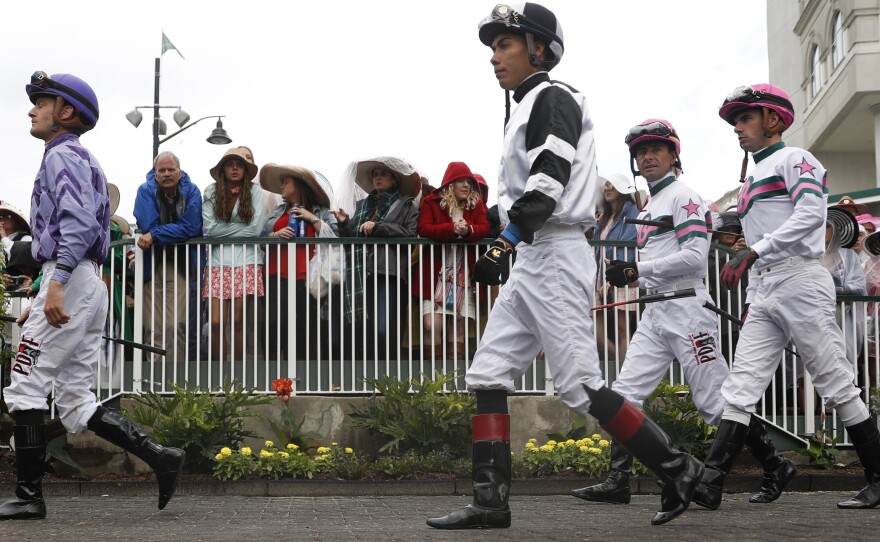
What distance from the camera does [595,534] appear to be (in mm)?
4852

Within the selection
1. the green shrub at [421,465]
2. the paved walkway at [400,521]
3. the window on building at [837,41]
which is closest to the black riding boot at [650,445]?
the paved walkway at [400,521]

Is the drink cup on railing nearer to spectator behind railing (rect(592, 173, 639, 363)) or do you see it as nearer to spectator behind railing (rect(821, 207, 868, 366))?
spectator behind railing (rect(592, 173, 639, 363))

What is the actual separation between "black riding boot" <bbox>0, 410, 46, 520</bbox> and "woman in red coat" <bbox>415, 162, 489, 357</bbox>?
4.11 meters

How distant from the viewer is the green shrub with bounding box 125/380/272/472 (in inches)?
347

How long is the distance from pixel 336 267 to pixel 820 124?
31.6m

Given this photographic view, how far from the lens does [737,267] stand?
6.51 m

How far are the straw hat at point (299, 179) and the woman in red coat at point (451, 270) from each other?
1.01m

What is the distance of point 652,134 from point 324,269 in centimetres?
329

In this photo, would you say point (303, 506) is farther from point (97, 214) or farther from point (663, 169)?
point (663, 169)

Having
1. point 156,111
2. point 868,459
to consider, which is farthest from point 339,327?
point 156,111

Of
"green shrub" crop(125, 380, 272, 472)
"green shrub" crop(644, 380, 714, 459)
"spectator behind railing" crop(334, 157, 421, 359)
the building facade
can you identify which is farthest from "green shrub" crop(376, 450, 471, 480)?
the building facade

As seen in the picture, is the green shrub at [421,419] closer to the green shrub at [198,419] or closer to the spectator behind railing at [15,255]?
the green shrub at [198,419]

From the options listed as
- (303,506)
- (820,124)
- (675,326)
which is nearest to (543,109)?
(675,326)

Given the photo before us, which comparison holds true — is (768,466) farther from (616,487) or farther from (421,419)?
(421,419)
